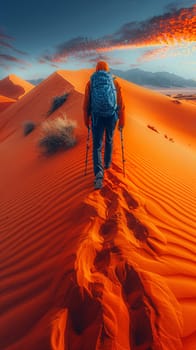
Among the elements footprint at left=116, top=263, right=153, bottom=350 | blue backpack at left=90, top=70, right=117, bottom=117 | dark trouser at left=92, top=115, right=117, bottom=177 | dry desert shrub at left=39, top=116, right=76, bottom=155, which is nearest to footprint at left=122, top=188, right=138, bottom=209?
dark trouser at left=92, top=115, right=117, bottom=177

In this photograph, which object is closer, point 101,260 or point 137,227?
point 101,260

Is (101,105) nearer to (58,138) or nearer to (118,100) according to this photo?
(118,100)

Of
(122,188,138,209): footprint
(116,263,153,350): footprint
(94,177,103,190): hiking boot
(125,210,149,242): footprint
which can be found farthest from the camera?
(94,177,103,190): hiking boot

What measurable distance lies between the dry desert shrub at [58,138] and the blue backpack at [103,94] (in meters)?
2.68

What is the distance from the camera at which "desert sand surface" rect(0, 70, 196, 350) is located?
2078 millimetres

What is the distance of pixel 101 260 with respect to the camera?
2.71m

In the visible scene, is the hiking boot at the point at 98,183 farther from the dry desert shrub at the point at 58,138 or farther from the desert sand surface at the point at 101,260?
the dry desert shrub at the point at 58,138

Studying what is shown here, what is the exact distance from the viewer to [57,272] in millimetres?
2709

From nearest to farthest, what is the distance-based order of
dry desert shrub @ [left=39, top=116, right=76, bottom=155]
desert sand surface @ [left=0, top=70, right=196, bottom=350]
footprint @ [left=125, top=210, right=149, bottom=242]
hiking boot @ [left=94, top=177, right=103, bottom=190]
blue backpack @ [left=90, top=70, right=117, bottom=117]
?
desert sand surface @ [left=0, top=70, right=196, bottom=350] → footprint @ [left=125, top=210, right=149, bottom=242] → blue backpack @ [left=90, top=70, right=117, bottom=117] → hiking boot @ [left=94, top=177, right=103, bottom=190] → dry desert shrub @ [left=39, top=116, right=76, bottom=155]

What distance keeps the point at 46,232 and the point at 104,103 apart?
7.38 ft

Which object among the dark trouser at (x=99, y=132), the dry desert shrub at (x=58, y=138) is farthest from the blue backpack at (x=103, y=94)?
the dry desert shrub at (x=58, y=138)

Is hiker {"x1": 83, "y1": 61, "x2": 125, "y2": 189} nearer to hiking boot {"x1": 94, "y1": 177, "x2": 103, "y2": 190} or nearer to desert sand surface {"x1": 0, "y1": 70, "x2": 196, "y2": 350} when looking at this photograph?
hiking boot {"x1": 94, "y1": 177, "x2": 103, "y2": 190}

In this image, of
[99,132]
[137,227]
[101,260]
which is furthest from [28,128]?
[101,260]

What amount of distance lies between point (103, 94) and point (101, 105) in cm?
18
